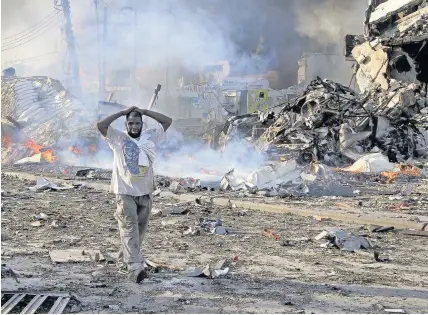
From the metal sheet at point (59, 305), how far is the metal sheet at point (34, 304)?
0.33 ft

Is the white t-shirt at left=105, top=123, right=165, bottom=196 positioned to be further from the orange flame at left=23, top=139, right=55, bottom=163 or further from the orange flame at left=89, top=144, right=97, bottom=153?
the orange flame at left=89, top=144, right=97, bottom=153

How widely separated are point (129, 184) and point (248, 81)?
39.4 meters

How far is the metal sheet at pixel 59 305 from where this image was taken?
150 inches

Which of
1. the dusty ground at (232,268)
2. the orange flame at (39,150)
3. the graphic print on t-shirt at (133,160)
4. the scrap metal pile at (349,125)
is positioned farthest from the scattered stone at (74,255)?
the orange flame at (39,150)

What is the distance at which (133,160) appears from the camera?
495 cm

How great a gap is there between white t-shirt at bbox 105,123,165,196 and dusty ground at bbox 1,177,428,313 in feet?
2.35

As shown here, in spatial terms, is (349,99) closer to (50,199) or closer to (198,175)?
(198,175)

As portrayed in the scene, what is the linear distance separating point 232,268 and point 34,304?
190cm

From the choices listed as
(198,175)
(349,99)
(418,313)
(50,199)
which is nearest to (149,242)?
(418,313)

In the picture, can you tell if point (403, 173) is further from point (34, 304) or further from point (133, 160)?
point (34, 304)

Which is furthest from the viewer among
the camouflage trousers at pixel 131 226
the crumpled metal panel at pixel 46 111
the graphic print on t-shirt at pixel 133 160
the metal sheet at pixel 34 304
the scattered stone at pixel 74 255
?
the crumpled metal panel at pixel 46 111

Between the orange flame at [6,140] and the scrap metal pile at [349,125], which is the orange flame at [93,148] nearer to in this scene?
the orange flame at [6,140]

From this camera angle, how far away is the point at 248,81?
4375cm

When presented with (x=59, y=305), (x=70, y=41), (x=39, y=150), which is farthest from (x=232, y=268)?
(x=70, y=41)
